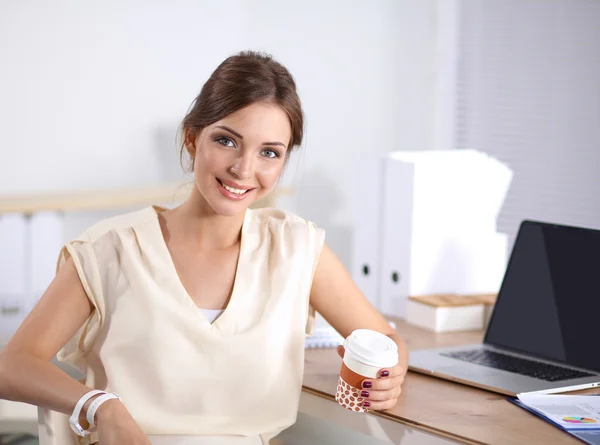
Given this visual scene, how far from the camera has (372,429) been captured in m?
1.59

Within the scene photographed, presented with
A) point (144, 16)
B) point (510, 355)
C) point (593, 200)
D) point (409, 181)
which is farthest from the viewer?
point (593, 200)

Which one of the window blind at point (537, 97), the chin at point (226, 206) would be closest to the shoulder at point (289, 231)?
the chin at point (226, 206)

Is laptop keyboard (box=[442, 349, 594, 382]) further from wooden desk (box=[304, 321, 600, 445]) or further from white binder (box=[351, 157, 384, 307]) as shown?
white binder (box=[351, 157, 384, 307])

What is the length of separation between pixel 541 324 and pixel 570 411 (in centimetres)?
44

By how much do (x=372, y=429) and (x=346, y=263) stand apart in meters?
2.23

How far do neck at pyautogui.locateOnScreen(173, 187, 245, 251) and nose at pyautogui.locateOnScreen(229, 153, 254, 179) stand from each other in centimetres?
12

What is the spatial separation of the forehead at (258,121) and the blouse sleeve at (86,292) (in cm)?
32

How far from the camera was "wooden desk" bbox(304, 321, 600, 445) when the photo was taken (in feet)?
4.86

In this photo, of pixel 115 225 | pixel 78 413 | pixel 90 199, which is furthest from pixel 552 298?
pixel 90 199

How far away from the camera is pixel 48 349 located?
150 cm

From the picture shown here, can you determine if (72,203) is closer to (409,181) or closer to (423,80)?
(409,181)

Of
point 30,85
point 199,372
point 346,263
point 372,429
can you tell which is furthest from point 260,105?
point 346,263

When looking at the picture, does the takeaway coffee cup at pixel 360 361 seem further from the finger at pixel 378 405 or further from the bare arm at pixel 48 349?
the bare arm at pixel 48 349

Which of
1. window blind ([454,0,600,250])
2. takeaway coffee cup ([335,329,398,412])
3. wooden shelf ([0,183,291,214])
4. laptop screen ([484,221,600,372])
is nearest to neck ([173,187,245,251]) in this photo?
takeaway coffee cup ([335,329,398,412])
